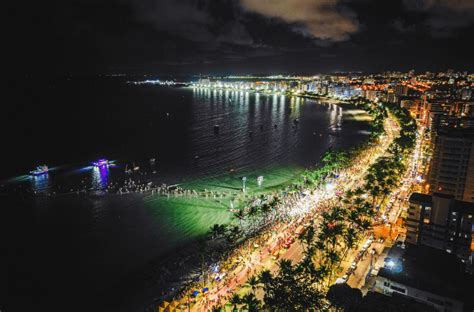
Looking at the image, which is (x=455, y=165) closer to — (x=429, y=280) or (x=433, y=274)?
(x=433, y=274)

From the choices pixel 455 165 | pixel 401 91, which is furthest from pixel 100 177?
pixel 401 91

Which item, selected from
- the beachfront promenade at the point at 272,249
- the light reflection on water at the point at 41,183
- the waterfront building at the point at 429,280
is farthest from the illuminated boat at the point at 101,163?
the waterfront building at the point at 429,280

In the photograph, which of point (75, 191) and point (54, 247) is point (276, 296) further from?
point (75, 191)

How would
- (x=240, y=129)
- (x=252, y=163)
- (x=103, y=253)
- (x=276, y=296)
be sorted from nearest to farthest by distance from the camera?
(x=276, y=296)
(x=103, y=253)
(x=252, y=163)
(x=240, y=129)

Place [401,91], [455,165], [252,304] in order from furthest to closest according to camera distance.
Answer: [401,91], [455,165], [252,304]

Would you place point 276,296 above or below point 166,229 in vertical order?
above

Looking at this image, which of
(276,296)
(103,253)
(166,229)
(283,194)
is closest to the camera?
(276,296)

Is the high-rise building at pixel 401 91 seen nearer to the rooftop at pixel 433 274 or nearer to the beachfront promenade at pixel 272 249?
the beachfront promenade at pixel 272 249

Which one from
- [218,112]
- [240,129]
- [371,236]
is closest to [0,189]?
[371,236]
